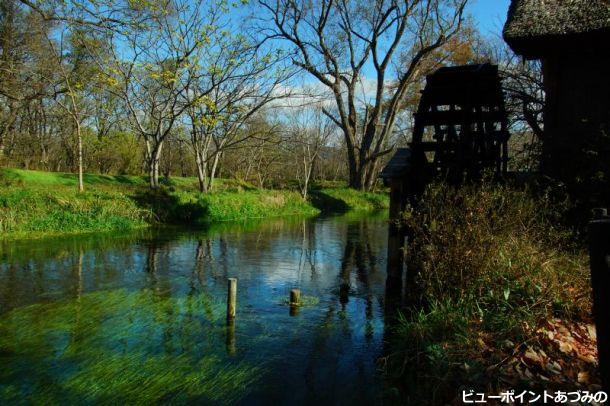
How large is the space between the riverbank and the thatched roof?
1392 cm

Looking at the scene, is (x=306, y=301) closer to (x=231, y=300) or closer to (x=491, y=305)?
(x=231, y=300)

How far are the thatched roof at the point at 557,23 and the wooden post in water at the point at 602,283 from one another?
27.5ft

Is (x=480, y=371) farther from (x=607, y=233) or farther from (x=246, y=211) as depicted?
(x=246, y=211)

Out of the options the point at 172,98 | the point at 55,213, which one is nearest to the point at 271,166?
the point at 172,98

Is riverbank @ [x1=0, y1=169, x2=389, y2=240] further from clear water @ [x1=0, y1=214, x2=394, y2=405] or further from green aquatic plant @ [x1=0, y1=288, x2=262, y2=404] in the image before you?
green aquatic plant @ [x1=0, y1=288, x2=262, y2=404]

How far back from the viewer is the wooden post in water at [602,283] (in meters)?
2.38

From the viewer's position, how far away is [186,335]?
7152mm

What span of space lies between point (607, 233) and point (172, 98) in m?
20.8

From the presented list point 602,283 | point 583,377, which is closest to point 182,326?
point 583,377

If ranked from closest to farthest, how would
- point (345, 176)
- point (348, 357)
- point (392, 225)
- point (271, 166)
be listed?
point (348, 357)
point (392, 225)
point (271, 166)
point (345, 176)

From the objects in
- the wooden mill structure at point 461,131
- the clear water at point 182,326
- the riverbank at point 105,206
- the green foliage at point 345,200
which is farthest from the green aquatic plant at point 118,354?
the green foliage at point 345,200

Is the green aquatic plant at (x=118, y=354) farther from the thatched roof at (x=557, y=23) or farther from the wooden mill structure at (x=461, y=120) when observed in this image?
the thatched roof at (x=557, y=23)

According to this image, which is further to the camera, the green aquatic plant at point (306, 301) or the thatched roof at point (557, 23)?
the thatched roof at point (557, 23)

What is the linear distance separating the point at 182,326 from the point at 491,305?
14.7 feet
